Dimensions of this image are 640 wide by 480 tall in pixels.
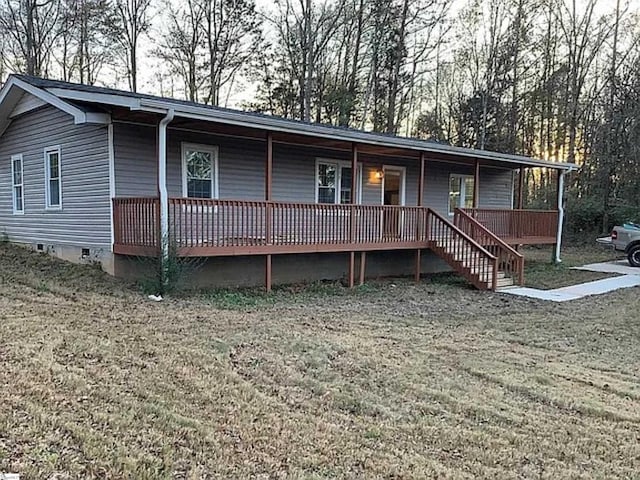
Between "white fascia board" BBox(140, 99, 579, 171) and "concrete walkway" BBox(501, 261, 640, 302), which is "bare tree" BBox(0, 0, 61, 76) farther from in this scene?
"concrete walkway" BBox(501, 261, 640, 302)

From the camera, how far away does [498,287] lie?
11938mm

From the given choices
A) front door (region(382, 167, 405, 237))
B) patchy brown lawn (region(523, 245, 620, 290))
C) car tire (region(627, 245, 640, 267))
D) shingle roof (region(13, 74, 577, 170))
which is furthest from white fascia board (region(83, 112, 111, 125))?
car tire (region(627, 245, 640, 267))

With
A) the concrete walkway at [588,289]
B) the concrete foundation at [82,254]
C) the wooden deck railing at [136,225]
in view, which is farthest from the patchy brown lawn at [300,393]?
the concrete walkway at [588,289]

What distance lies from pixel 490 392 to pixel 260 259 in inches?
267

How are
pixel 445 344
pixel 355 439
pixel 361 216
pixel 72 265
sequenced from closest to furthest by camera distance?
1. pixel 355 439
2. pixel 445 344
3. pixel 72 265
4. pixel 361 216

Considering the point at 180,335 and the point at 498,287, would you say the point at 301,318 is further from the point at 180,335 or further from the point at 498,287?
the point at 498,287

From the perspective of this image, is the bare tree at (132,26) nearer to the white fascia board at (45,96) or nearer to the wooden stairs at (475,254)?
the white fascia board at (45,96)

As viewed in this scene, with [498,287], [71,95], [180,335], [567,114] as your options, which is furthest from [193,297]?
[567,114]

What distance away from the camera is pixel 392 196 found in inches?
634

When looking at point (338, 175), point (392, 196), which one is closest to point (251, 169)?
point (338, 175)

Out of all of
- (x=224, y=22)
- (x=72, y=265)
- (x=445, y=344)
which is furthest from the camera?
(x=224, y=22)

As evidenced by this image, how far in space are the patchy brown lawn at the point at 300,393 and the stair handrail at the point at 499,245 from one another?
4.05 m

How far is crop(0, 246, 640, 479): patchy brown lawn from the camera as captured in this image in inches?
136

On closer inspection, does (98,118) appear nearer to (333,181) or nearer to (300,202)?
(300,202)
